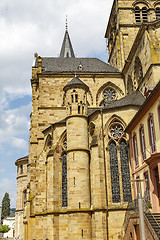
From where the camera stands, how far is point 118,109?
909 inches

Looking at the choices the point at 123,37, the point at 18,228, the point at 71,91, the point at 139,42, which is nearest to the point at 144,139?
the point at 71,91

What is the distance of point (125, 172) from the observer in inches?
869

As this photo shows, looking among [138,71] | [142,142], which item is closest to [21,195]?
[138,71]

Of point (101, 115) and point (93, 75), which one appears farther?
point (93, 75)

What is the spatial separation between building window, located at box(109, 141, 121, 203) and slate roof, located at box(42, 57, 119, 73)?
12338 millimetres

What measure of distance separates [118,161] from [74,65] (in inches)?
633

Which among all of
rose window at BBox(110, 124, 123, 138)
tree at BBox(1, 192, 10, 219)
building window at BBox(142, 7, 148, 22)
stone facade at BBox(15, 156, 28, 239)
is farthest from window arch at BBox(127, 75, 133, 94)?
tree at BBox(1, 192, 10, 219)

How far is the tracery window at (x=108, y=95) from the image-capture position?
31.6 meters

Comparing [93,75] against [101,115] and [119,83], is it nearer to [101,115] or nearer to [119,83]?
[119,83]

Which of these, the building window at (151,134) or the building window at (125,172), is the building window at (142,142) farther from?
the building window at (125,172)

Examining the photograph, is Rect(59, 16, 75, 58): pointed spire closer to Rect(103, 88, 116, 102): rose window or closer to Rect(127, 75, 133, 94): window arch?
Rect(103, 88, 116, 102): rose window

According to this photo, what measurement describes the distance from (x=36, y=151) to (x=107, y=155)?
9004mm

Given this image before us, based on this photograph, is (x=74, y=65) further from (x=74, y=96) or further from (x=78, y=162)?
(x=78, y=162)

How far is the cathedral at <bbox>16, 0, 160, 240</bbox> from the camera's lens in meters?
21.0
